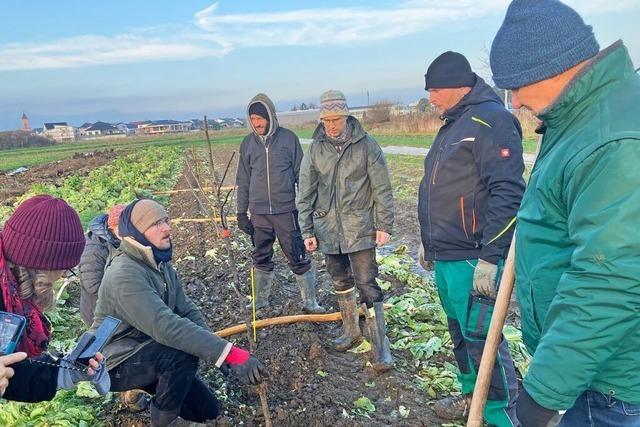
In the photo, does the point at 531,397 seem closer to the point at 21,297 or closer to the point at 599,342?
the point at 599,342

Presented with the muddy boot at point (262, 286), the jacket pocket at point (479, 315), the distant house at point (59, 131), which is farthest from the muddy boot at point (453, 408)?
the distant house at point (59, 131)

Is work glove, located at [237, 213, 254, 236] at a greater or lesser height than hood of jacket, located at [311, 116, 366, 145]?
lesser

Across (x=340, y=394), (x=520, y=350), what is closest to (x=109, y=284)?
(x=340, y=394)

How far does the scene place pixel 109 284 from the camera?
3.00m

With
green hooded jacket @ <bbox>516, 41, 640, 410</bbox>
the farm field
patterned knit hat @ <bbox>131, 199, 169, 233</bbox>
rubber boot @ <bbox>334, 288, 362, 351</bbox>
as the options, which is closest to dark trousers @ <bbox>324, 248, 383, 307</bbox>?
rubber boot @ <bbox>334, 288, 362, 351</bbox>

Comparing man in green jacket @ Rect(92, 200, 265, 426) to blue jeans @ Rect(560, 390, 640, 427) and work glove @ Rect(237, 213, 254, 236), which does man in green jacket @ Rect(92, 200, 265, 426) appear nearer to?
blue jeans @ Rect(560, 390, 640, 427)

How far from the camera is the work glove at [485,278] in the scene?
285cm

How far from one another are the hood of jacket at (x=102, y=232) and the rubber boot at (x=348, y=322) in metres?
2.00

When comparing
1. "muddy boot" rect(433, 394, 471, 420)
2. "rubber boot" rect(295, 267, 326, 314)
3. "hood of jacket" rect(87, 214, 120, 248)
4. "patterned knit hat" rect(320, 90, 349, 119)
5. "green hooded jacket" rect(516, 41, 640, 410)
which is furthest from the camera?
"rubber boot" rect(295, 267, 326, 314)

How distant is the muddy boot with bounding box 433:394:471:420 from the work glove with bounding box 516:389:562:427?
77.9 inches

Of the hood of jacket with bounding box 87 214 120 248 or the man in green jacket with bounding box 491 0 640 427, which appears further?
the hood of jacket with bounding box 87 214 120 248

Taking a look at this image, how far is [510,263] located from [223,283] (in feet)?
16.4

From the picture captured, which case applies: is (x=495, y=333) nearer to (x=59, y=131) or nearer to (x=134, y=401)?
(x=134, y=401)

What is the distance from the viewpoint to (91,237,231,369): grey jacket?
2.89 meters
